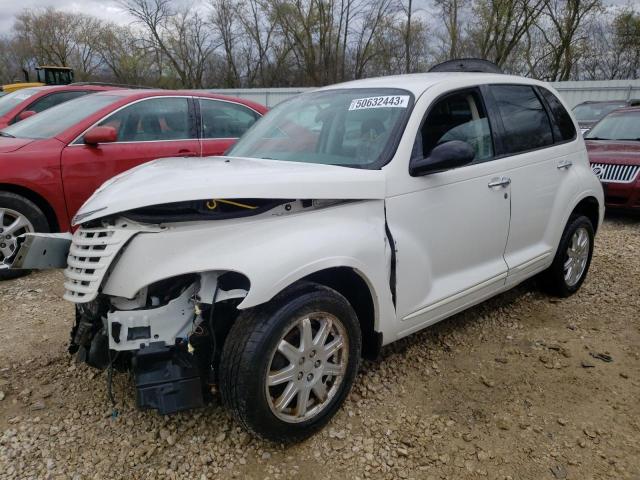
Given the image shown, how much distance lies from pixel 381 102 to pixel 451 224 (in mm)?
837

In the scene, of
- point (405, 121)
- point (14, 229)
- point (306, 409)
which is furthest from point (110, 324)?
point (14, 229)

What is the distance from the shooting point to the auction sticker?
295 centimetres

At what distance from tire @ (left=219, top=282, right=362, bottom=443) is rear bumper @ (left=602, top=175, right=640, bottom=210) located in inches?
239

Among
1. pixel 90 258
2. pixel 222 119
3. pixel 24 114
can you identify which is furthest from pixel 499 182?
pixel 24 114

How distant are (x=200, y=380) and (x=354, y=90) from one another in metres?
2.05

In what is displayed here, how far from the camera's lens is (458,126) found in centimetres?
319

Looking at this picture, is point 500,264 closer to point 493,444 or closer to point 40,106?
point 493,444

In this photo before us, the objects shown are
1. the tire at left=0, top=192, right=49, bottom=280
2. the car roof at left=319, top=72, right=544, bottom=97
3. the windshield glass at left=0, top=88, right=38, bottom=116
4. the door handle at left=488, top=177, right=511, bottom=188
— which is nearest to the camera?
the car roof at left=319, top=72, right=544, bottom=97

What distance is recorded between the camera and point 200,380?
89.4 inches

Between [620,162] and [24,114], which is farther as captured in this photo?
[620,162]

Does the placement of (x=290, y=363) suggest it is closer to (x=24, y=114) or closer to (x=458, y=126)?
(x=458, y=126)

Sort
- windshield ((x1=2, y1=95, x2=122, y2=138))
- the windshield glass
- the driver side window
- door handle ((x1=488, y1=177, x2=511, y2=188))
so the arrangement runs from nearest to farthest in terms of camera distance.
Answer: the driver side window → door handle ((x1=488, y1=177, x2=511, y2=188)) → windshield ((x1=2, y1=95, x2=122, y2=138)) → the windshield glass

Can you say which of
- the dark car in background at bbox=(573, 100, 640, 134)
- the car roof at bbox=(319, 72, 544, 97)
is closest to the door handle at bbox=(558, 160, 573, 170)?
the car roof at bbox=(319, 72, 544, 97)

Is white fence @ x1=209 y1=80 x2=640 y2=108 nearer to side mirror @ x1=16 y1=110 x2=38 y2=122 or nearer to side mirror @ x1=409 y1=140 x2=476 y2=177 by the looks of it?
side mirror @ x1=16 y1=110 x2=38 y2=122
